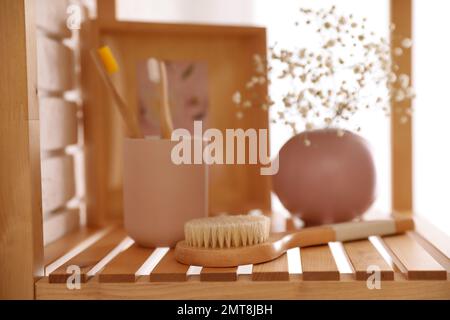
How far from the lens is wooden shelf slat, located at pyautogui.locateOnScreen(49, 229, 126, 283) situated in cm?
51

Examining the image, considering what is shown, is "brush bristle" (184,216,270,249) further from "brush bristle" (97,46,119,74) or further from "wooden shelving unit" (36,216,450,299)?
"brush bristle" (97,46,119,74)

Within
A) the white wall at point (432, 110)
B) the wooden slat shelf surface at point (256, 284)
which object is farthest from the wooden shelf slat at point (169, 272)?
the white wall at point (432, 110)

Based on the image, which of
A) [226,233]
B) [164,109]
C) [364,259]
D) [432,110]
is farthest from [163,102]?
[432,110]

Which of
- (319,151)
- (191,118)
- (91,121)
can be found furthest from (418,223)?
(91,121)

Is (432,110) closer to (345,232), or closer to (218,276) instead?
(345,232)

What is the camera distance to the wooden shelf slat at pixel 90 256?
20.1 inches

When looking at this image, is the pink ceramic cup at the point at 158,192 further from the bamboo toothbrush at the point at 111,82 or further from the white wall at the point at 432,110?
the white wall at the point at 432,110

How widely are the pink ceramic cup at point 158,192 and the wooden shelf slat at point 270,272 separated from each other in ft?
0.41

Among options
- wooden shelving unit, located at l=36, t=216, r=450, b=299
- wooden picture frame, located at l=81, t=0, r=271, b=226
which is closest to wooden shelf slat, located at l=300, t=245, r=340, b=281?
wooden shelving unit, located at l=36, t=216, r=450, b=299

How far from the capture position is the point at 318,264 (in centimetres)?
53

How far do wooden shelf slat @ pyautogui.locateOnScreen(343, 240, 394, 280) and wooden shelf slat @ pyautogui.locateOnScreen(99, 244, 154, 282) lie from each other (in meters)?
0.21

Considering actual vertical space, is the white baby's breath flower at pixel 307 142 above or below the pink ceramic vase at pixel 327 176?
above

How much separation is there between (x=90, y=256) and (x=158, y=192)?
0.33 ft
